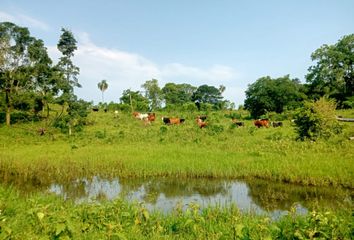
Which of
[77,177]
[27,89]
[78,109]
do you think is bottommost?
[77,177]

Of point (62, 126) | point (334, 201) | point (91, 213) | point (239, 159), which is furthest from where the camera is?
point (62, 126)

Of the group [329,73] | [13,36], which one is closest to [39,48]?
[13,36]

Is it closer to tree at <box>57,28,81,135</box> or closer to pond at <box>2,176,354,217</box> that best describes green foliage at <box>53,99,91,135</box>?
tree at <box>57,28,81,135</box>

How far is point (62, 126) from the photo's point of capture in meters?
26.0

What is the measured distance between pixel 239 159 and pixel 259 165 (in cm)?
120

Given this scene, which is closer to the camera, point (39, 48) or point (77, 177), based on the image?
point (77, 177)

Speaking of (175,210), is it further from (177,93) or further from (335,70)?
(177,93)

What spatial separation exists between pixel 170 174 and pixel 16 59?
22334 millimetres

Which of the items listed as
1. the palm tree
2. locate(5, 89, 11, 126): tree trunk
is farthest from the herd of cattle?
the palm tree

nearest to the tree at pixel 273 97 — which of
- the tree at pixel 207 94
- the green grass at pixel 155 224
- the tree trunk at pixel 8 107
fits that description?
the tree trunk at pixel 8 107

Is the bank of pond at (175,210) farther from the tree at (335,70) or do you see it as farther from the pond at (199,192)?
the tree at (335,70)

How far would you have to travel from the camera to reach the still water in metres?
9.66

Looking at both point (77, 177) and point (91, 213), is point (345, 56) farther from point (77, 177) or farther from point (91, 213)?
point (91, 213)

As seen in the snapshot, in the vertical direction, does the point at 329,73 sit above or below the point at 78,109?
above
